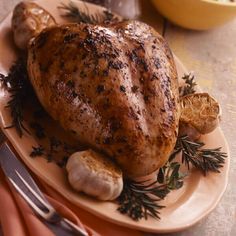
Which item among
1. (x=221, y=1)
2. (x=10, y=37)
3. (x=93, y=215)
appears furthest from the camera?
(x=221, y=1)

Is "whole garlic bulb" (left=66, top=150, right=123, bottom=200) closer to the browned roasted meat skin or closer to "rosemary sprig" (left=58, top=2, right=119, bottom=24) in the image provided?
the browned roasted meat skin

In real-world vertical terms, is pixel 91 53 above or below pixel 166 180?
above

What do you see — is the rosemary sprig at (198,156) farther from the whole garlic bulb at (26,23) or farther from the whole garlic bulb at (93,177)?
the whole garlic bulb at (26,23)

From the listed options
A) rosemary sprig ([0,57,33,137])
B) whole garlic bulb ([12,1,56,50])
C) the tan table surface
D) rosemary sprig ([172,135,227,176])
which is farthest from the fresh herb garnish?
whole garlic bulb ([12,1,56,50])

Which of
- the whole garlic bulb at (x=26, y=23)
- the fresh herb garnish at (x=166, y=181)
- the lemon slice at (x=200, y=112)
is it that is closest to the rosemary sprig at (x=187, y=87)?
the lemon slice at (x=200, y=112)

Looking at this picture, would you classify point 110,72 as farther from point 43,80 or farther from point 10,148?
point 10,148

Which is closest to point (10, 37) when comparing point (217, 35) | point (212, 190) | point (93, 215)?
point (93, 215)
